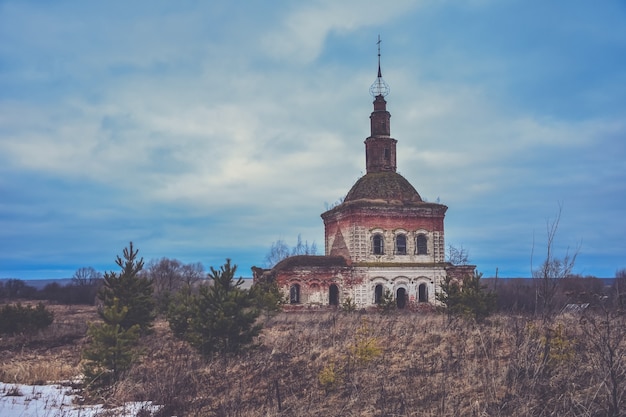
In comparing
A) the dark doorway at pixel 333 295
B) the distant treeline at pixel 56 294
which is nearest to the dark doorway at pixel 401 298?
the dark doorway at pixel 333 295

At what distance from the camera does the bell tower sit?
34250 mm

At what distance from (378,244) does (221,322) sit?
19.4 m

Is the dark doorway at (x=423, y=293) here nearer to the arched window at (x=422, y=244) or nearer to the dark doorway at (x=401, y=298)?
the dark doorway at (x=401, y=298)

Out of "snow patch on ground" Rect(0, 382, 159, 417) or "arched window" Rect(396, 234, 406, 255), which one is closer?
"snow patch on ground" Rect(0, 382, 159, 417)

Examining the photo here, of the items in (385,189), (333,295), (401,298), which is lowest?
(401,298)

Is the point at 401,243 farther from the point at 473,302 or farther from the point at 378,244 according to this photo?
the point at 473,302

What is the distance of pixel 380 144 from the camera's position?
34281 millimetres

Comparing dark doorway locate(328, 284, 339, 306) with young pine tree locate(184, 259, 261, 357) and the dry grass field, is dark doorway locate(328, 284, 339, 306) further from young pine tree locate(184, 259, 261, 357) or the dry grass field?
young pine tree locate(184, 259, 261, 357)

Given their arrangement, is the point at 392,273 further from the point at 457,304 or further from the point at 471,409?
the point at 471,409

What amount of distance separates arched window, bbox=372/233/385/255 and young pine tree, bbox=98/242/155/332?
16641mm

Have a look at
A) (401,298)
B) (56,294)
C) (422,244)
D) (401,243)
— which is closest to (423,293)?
(401,298)

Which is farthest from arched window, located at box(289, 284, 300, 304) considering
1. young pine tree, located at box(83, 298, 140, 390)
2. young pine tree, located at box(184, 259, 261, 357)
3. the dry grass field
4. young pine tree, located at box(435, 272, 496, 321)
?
young pine tree, located at box(83, 298, 140, 390)

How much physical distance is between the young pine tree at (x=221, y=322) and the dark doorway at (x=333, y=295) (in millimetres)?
16793

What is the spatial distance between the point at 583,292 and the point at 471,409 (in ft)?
7.66
